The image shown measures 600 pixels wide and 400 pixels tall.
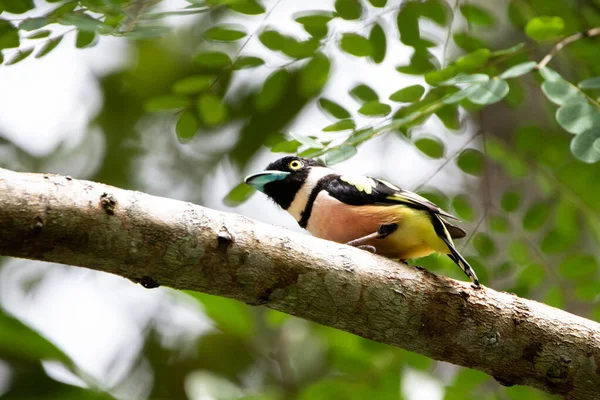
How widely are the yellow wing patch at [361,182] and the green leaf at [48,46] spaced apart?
62.2 inches

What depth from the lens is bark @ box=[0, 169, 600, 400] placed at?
7.35ft

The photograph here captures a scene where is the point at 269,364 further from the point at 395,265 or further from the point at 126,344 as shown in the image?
the point at 395,265

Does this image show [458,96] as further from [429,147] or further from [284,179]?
[284,179]

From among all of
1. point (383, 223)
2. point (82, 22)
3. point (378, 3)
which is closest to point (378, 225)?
point (383, 223)

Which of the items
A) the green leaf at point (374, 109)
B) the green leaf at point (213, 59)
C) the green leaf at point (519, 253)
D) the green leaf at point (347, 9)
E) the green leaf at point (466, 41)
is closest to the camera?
the green leaf at point (374, 109)

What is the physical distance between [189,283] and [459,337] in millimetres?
1162

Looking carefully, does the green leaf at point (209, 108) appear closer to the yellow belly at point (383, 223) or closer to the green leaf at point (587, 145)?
the yellow belly at point (383, 223)

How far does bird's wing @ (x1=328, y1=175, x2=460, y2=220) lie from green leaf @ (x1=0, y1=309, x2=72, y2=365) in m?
2.64

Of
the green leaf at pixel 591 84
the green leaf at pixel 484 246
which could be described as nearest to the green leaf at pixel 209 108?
the green leaf at pixel 484 246

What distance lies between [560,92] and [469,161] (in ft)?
3.21

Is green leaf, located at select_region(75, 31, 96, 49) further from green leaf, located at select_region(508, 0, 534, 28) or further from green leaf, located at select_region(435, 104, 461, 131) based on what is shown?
green leaf, located at select_region(508, 0, 534, 28)

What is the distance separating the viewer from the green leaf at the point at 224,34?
3.86 m

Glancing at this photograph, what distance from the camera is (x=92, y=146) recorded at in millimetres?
8328

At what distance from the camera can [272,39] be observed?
3908 mm
